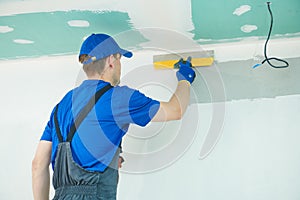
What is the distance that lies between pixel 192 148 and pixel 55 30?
42.6 inches

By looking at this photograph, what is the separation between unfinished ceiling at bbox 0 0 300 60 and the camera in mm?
2096

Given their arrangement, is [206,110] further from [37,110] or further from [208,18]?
[37,110]

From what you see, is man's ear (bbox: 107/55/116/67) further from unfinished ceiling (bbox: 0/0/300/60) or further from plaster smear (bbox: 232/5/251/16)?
plaster smear (bbox: 232/5/251/16)

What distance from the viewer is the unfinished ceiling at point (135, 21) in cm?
210

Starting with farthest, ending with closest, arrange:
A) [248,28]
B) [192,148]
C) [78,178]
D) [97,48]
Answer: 1. [192,148]
2. [248,28]
3. [97,48]
4. [78,178]

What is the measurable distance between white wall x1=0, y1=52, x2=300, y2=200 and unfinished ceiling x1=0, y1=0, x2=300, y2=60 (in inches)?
12.5

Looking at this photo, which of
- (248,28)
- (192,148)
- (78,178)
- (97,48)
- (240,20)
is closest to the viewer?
(78,178)

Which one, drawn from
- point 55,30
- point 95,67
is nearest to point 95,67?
point 95,67

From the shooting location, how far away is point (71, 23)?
231 cm

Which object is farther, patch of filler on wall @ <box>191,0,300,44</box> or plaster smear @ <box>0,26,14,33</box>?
plaster smear @ <box>0,26,14,33</box>

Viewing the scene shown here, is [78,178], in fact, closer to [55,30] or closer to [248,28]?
[55,30]

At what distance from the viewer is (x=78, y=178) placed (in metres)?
1.83

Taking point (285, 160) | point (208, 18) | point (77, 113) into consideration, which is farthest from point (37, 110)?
point (285, 160)

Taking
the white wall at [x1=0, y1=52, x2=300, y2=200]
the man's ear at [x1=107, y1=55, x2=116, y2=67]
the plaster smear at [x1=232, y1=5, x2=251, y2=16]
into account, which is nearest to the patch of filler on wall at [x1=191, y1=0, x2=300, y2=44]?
the plaster smear at [x1=232, y1=5, x2=251, y2=16]
